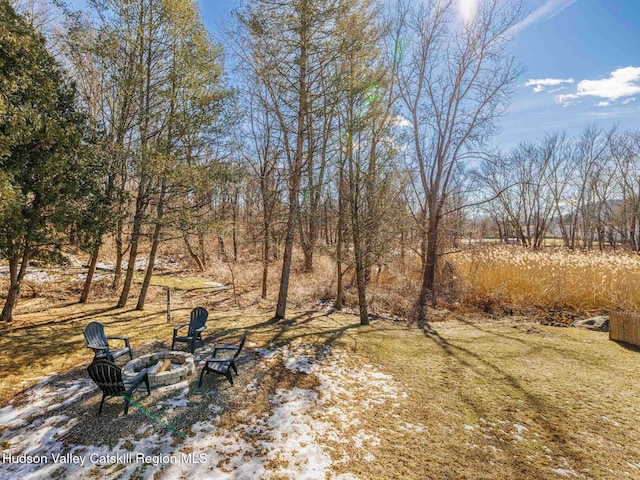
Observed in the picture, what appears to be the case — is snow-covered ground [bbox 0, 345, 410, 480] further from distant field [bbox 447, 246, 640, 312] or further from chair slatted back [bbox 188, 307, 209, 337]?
distant field [bbox 447, 246, 640, 312]

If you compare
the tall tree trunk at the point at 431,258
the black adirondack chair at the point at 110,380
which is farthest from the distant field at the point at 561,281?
the black adirondack chair at the point at 110,380

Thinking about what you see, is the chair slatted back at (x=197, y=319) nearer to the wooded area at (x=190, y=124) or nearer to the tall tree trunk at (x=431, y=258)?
the wooded area at (x=190, y=124)

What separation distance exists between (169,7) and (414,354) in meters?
10.3

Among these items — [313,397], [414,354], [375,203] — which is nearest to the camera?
[313,397]

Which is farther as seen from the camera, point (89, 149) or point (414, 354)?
point (89, 149)

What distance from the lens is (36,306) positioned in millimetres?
8516

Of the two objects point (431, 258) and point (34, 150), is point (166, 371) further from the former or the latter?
point (431, 258)

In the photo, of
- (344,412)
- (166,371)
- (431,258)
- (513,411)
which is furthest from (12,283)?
(431,258)

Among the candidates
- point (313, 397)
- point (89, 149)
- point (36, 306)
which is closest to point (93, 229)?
point (89, 149)

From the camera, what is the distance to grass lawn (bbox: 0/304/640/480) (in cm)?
305

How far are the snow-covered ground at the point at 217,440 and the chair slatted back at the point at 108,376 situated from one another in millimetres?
441

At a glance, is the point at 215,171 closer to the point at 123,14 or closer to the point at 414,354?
the point at 123,14

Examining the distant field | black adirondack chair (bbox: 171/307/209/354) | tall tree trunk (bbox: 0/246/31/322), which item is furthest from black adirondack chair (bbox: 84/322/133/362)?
the distant field

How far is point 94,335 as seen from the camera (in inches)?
200
